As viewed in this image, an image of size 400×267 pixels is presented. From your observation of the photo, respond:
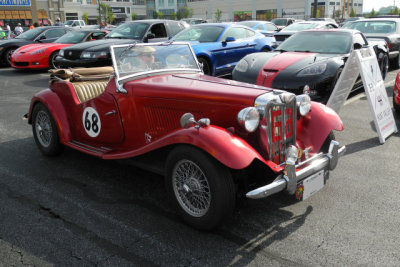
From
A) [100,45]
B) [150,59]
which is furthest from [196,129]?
[100,45]

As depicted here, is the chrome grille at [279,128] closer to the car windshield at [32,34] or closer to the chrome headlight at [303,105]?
the chrome headlight at [303,105]

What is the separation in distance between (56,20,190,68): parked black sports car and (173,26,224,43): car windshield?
997mm

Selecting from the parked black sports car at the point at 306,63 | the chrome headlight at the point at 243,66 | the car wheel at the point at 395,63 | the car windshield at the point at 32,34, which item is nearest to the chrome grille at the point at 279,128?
the parked black sports car at the point at 306,63

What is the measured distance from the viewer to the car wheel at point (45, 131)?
188 inches

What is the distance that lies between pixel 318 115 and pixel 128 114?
2.08m

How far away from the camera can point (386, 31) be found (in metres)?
11.3

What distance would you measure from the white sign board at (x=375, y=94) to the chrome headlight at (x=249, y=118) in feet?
9.50

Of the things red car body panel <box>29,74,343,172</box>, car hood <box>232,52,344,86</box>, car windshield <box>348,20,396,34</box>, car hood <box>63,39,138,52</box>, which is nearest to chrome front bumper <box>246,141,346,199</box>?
red car body panel <box>29,74,343,172</box>

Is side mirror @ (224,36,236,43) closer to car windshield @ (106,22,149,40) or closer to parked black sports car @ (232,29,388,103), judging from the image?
parked black sports car @ (232,29,388,103)

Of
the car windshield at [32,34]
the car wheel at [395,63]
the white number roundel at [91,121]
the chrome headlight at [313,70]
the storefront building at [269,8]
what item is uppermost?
the storefront building at [269,8]

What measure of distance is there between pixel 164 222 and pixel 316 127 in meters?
1.85

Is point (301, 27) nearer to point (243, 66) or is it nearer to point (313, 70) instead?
point (243, 66)

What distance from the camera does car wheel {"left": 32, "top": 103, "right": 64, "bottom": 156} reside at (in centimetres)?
477

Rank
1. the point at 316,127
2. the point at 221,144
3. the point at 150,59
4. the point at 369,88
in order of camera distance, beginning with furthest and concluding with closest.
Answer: the point at 369,88
the point at 150,59
the point at 316,127
the point at 221,144
